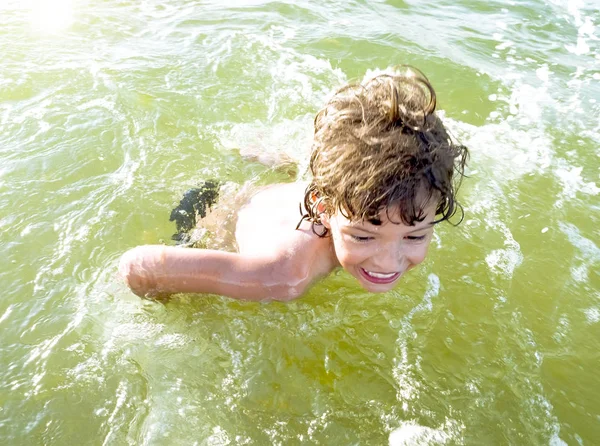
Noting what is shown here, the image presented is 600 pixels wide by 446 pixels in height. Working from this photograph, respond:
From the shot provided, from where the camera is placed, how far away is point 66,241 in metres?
3.40

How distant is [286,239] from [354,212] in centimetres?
58

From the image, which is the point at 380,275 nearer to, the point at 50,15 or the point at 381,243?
the point at 381,243

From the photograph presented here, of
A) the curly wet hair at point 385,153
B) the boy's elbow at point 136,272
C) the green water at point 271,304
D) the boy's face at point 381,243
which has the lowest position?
the green water at point 271,304

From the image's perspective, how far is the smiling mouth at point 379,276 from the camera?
2.58 metres

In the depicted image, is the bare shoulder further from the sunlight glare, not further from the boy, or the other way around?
the sunlight glare

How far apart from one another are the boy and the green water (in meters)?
0.37

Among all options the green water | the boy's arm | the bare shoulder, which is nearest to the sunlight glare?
the green water

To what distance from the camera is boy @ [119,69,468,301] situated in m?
2.22

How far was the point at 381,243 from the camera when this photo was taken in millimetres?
2377

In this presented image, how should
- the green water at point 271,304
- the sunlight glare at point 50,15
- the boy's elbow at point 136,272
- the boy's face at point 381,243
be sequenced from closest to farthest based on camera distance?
the boy's face at point 381,243 → the green water at point 271,304 → the boy's elbow at point 136,272 → the sunlight glare at point 50,15

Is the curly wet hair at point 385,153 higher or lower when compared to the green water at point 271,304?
higher

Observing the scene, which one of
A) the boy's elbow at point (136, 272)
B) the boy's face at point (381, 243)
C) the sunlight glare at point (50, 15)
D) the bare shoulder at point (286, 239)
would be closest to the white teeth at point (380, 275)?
the boy's face at point (381, 243)

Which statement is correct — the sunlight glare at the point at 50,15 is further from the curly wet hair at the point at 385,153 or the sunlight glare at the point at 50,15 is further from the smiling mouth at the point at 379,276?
the smiling mouth at the point at 379,276

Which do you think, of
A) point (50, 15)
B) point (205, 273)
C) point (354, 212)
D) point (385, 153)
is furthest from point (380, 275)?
point (50, 15)
